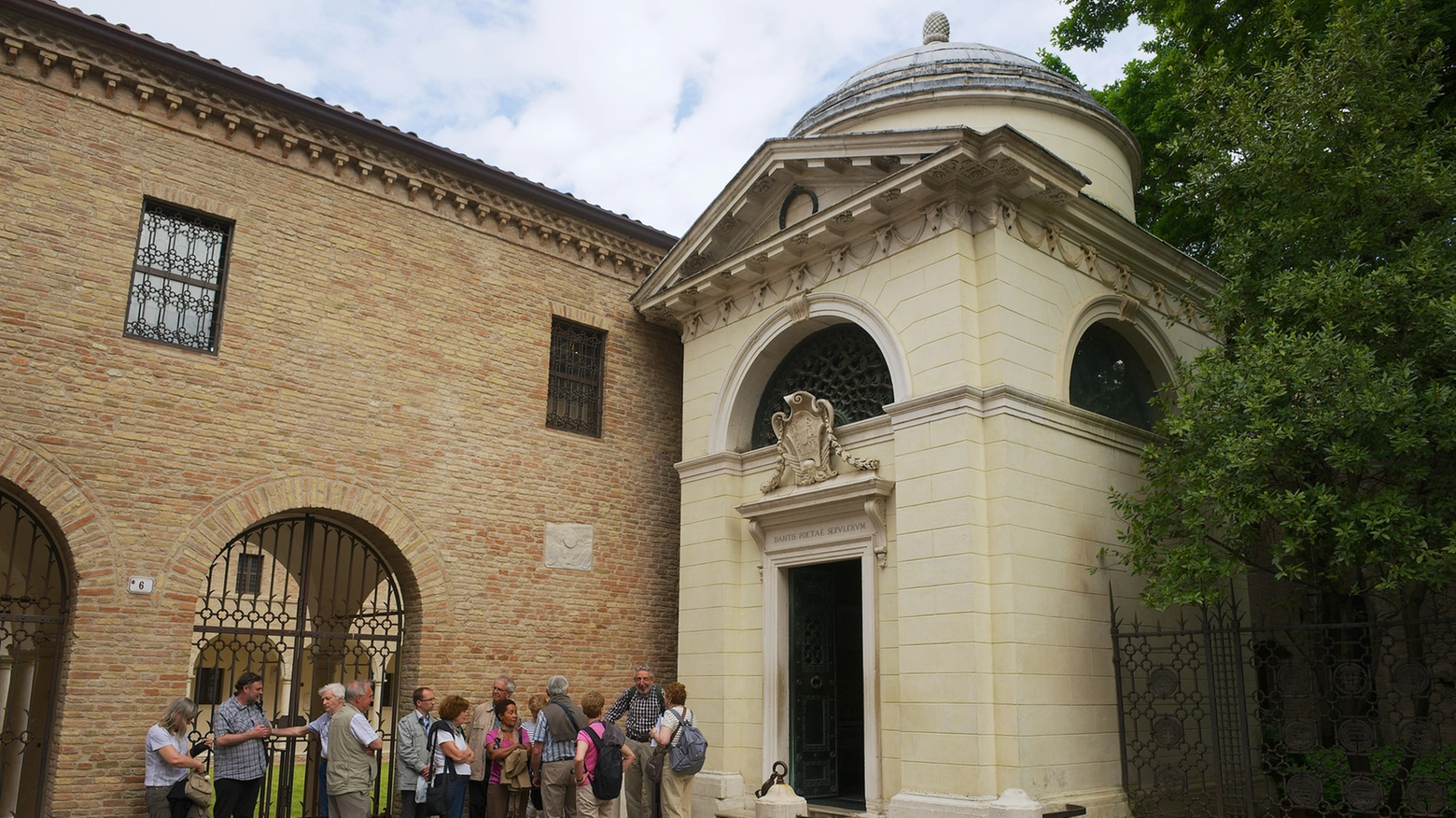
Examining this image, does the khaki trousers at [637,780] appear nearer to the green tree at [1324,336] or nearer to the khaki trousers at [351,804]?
the khaki trousers at [351,804]

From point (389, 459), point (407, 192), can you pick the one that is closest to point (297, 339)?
point (389, 459)

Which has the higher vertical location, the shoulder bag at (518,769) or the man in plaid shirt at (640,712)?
the man in plaid shirt at (640,712)

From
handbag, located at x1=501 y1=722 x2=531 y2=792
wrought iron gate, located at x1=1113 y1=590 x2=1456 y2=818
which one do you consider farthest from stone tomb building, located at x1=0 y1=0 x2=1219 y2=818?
handbag, located at x1=501 y1=722 x2=531 y2=792

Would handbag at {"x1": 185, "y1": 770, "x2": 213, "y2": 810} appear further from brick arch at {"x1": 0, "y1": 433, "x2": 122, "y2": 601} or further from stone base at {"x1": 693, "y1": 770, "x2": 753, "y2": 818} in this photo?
stone base at {"x1": 693, "y1": 770, "x2": 753, "y2": 818}

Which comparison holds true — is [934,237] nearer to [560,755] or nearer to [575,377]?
[575,377]

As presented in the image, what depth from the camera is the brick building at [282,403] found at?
9.30m

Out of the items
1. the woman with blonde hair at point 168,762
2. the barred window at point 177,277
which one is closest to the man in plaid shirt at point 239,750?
the woman with blonde hair at point 168,762

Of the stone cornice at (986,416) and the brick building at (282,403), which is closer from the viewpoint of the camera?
the brick building at (282,403)

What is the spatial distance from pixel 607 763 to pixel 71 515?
5248mm

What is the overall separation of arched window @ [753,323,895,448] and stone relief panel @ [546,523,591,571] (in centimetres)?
242

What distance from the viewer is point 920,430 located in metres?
10.1

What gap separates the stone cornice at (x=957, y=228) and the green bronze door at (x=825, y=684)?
346 cm

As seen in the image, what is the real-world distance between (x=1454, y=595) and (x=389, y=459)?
40.7 feet

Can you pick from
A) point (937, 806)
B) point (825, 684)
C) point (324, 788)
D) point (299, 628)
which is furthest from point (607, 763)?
point (299, 628)
